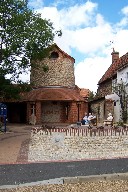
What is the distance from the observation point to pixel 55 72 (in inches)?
1652

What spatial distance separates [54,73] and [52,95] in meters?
2.75

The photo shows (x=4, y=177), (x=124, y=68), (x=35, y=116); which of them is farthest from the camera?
(x=35, y=116)

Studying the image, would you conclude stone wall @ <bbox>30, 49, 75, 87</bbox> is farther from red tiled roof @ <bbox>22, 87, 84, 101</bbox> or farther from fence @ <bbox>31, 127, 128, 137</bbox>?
fence @ <bbox>31, 127, 128, 137</bbox>

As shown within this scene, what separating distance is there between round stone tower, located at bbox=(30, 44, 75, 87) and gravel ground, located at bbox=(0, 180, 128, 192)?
106 ft

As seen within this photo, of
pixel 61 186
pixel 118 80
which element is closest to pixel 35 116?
pixel 118 80

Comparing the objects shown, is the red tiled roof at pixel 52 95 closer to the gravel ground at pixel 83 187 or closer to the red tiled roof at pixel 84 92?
the red tiled roof at pixel 84 92

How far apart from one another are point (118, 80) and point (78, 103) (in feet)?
21.1

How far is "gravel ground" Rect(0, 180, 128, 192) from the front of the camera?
9203mm

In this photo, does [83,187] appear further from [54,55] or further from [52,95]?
[54,55]

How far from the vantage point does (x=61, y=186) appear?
963cm

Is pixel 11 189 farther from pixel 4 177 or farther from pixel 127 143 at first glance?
pixel 127 143

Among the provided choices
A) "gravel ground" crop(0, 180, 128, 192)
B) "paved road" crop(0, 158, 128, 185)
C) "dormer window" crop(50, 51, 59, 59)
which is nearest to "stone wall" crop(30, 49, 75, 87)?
"dormer window" crop(50, 51, 59, 59)

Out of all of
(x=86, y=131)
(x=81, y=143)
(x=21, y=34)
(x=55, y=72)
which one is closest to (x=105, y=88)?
(x=55, y=72)

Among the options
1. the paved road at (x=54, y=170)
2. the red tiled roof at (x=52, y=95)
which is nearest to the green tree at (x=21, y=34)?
the red tiled roof at (x=52, y=95)
